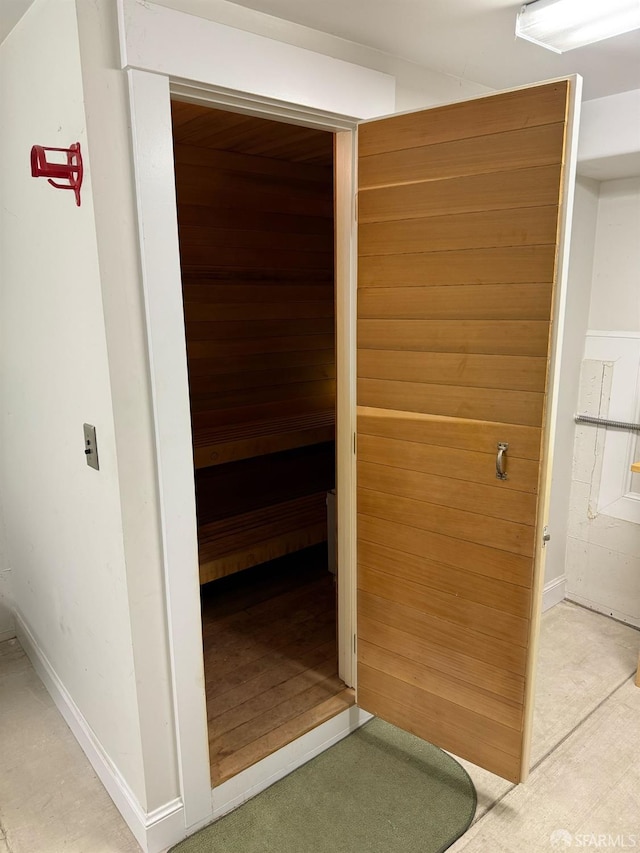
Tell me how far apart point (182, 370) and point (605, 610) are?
267 cm

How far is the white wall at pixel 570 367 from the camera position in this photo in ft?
9.55

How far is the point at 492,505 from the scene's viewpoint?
1.82 m

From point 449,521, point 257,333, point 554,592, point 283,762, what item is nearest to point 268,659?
point 283,762

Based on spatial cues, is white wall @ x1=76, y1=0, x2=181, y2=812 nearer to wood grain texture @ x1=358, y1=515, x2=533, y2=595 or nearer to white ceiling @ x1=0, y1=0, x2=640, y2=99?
white ceiling @ x1=0, y1=0, x2=640, y2=99

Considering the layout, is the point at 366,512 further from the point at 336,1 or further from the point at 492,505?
the point at 336,1

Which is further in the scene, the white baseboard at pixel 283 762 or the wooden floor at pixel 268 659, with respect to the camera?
the wooden floor at pixel 268 659

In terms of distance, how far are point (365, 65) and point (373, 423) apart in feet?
3.67

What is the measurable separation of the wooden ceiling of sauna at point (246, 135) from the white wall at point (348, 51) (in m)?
0.58

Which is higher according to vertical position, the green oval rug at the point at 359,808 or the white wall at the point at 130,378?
the white wall at the point at 130,378

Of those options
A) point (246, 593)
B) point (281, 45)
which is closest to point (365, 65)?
point (281, 45)

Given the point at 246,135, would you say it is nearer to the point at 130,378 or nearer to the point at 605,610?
the point at 130,378

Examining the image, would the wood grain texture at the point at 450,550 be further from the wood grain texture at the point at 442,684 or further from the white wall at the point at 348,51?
the white wall at the point at 348,51

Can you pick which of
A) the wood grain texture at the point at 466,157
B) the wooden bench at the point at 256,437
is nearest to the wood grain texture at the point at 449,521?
the wood grain texture at the point at 466,157

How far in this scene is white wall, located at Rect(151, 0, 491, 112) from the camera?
1546mm
